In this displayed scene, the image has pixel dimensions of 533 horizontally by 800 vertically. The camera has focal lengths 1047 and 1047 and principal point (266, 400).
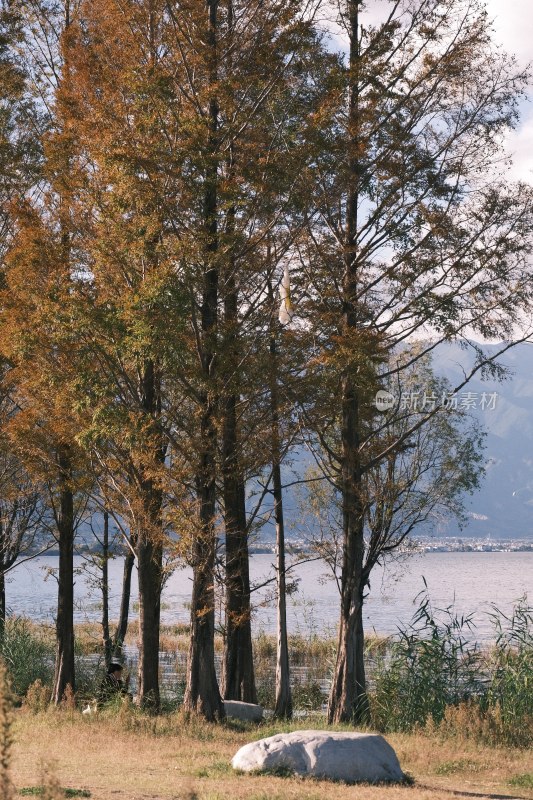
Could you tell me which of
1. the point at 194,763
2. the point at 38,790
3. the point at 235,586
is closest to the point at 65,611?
the point at 235,586

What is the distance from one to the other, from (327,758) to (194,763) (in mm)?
1877

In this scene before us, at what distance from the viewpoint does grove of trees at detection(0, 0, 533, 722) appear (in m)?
15.3

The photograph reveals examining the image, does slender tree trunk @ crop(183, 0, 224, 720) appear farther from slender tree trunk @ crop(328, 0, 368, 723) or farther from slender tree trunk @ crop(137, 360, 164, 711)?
slender tree trunk @ crop(328, 0, 368, 723)

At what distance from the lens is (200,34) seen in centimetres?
1644

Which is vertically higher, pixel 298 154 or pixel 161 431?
pixel 298 154

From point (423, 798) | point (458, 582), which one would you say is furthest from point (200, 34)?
point (458, 582)

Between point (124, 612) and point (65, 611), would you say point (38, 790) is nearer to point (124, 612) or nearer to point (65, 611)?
point (65, 611)

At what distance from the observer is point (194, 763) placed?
37.4 feet

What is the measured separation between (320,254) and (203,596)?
6.25 m

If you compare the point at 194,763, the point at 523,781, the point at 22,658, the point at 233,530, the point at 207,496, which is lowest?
the point at 523,781

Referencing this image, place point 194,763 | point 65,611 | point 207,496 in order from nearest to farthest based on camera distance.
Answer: point 194,763
point 207,496
point 65,611

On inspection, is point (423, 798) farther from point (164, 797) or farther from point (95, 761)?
point (95, 761)

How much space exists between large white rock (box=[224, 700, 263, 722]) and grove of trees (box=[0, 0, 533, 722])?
1.29m

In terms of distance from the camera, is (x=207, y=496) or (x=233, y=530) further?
(x=233, y=530)
